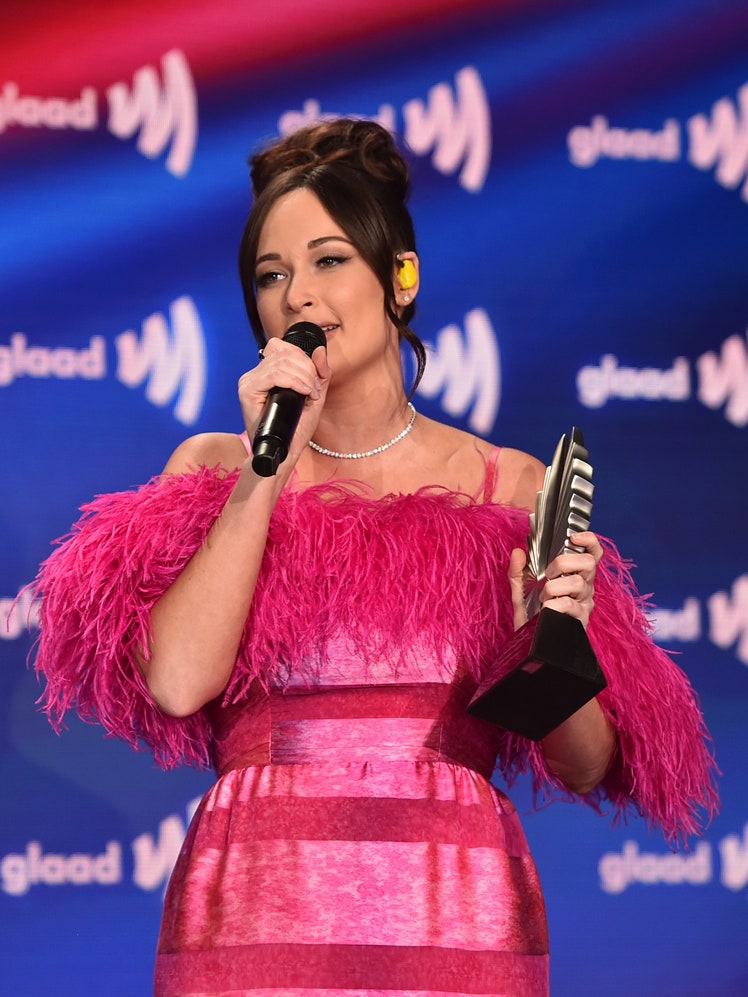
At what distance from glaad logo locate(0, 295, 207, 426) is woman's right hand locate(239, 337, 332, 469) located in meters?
1.18

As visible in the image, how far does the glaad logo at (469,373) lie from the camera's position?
267 cm

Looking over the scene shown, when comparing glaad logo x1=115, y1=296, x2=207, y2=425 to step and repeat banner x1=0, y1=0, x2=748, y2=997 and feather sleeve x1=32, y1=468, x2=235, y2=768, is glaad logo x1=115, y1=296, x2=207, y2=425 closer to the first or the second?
step and repeat banner x1=0, y1=0, x2=748, y2=997

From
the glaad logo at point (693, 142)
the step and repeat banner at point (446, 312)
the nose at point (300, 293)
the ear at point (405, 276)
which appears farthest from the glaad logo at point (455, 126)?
the nose at point (300, 293)

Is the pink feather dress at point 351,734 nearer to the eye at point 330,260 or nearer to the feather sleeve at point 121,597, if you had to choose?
the feather sleeve at point 121,597

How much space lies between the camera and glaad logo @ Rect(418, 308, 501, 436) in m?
2.67

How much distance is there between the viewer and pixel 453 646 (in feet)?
5.00

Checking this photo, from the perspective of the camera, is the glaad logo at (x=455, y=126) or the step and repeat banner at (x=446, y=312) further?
the glaad logo at (x=455, y=126)

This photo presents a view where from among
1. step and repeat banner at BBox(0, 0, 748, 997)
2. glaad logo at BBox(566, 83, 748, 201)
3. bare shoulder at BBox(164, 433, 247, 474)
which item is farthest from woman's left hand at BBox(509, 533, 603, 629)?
glaad logo at BBox(566, 83, 748, 201)

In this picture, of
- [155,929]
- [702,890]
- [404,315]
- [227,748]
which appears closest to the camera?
[227,748]

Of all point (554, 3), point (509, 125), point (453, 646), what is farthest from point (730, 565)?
point (453, 646)

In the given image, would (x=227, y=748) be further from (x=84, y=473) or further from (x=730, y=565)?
(x=730, y=565)

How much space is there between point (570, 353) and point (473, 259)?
259mm

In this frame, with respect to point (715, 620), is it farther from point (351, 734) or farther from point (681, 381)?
point (351, 734)

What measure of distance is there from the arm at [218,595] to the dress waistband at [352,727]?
0.24ft
